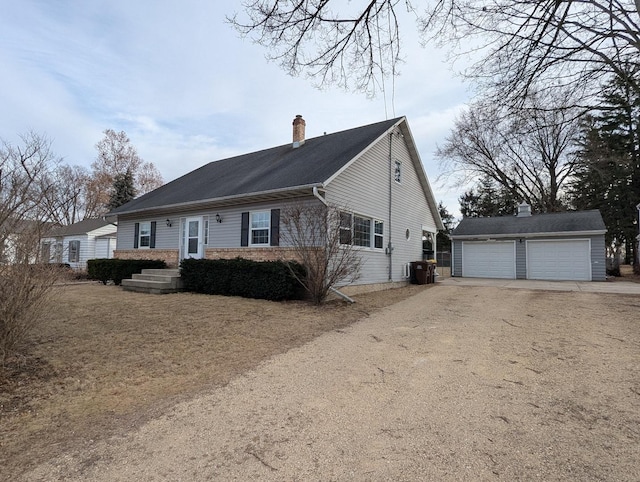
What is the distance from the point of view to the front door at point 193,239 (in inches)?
529

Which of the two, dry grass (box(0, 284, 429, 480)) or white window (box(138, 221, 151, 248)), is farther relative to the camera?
white window (box(138, 221, 151, 248))

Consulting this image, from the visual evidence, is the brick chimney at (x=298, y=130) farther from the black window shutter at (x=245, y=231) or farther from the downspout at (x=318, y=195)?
the downspout at (x=318, y=195)

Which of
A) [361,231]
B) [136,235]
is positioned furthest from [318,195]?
[136,235]

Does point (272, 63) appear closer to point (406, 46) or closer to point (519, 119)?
point (406, 46)

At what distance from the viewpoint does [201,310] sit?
7871mm

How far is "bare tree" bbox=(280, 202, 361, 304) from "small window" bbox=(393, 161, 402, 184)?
18.5 ft

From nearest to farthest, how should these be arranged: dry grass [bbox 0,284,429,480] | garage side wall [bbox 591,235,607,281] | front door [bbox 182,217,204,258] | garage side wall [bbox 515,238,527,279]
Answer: dry grass [bbox 0,284,429,480]
front door [bbox 182,217,204,258]
garage side wall [bbox 591,235,607,281]
garage side wall [bbox 515,238,527,279]

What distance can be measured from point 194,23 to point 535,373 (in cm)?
752

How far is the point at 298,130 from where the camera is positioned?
1612 cm

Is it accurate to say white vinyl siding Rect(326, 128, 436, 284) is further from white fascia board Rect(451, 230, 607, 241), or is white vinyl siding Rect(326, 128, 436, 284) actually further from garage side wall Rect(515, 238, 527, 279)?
garage side wall Rect(515, 238, 527, 279)

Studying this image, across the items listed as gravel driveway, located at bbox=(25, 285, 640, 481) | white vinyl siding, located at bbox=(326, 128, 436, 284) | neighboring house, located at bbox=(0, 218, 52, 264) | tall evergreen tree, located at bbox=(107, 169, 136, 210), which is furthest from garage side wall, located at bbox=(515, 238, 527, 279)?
tall evergreen tree, located at bbox=(107, 169, 136, 210)

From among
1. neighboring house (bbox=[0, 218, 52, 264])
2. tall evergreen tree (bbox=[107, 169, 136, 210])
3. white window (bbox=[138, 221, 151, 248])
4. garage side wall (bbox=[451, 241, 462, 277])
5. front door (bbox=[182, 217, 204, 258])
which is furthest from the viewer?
tall evergreen tree (bbox=[107, 169, 136, 210])

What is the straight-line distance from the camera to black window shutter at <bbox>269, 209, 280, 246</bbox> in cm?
1102

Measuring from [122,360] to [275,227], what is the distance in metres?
6.87
